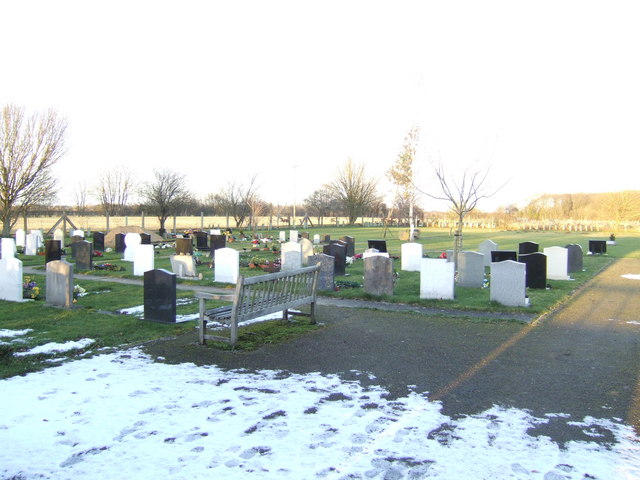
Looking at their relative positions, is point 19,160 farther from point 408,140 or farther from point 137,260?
point 408,140

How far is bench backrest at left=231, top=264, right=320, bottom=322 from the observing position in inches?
290

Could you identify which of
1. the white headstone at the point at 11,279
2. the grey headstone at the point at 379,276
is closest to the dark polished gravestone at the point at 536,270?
the grey headstone at the point at 379,276

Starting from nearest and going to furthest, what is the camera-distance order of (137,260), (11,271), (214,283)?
(11,271), (214,283), (137,260)

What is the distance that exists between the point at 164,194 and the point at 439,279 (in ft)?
121

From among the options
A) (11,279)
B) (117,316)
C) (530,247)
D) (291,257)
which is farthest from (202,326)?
(530,247)

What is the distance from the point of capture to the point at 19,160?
87.2ft

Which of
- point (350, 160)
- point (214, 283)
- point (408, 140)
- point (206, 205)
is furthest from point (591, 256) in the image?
point (206, 205)

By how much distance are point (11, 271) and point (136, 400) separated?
7.82m

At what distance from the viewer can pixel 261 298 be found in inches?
319

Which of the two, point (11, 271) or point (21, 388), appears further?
point (11, 271)

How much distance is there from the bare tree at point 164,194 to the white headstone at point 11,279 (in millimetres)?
33152

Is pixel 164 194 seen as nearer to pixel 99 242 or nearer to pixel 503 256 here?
pixel 99 242

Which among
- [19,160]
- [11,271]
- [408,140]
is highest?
[408,140]

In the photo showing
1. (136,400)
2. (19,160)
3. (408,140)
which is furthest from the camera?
(408,140)
